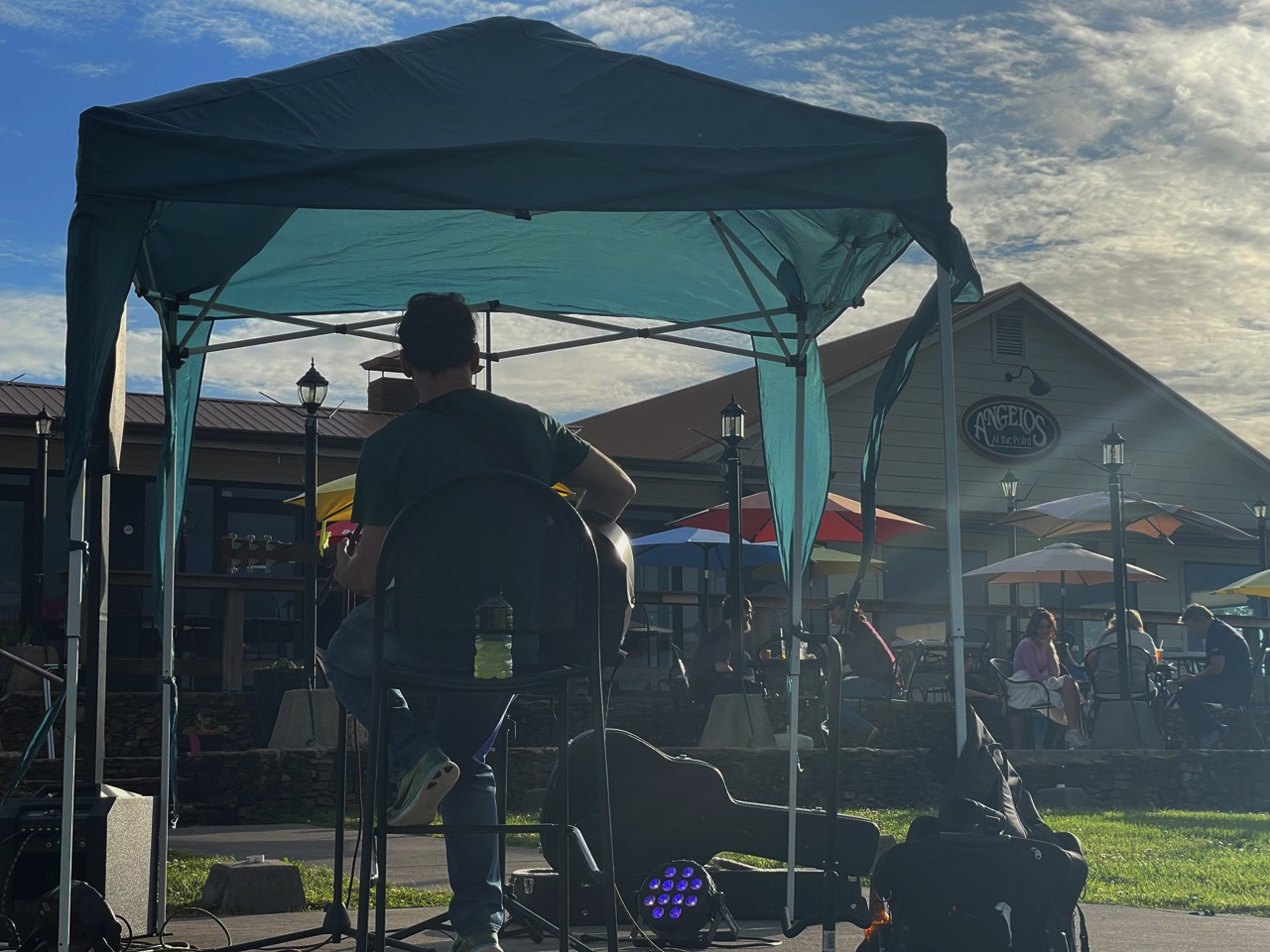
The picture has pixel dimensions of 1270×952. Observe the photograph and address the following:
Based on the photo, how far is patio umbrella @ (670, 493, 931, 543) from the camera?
614 inches

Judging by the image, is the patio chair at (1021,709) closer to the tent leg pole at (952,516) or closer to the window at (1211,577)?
the tent leg pole at (952,516)

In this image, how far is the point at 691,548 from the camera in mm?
18594

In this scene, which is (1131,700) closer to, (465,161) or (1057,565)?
(1057,565)

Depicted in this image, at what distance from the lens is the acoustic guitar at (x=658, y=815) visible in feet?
18.5

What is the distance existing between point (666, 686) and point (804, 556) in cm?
1321

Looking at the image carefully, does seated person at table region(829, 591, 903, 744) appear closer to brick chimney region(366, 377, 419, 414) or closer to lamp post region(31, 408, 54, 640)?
lamp post region(31, 408, 54, 640)

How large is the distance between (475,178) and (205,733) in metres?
11.0

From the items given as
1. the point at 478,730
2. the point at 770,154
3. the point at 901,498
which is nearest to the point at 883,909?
the point at 478,730

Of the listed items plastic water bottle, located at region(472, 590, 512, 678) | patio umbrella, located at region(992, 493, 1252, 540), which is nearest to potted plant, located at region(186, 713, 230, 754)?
patio umbrella, located at region(992, 493, 1252, 540)

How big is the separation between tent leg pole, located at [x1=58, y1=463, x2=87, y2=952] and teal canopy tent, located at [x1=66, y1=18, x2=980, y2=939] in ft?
1.11

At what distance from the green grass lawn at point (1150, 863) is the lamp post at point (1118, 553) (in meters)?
2.36

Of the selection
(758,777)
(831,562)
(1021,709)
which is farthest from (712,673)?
(831,562)

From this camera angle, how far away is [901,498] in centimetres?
2552

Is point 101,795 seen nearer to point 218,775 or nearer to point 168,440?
point 168,440
